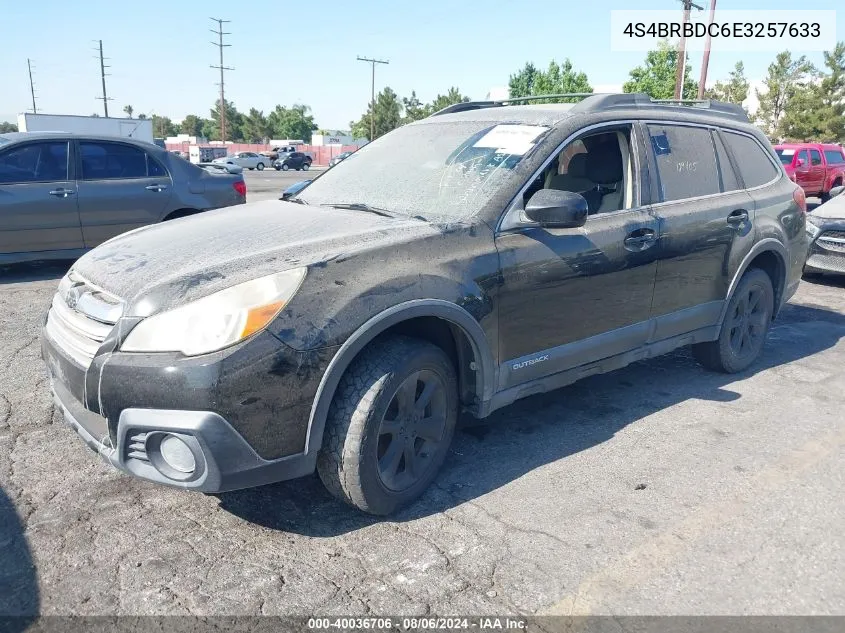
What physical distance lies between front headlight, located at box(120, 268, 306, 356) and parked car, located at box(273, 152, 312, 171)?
53.1 m

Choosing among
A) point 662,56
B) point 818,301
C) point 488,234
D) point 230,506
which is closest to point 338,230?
point 488,234

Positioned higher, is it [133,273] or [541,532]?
[133,273]

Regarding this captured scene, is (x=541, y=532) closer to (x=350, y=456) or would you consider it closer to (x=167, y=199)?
(x=350, y=456)

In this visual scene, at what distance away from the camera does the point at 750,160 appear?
16.1 ft

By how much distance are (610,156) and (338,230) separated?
1859 millimetres

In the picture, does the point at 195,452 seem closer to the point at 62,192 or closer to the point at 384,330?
the point at 384,330

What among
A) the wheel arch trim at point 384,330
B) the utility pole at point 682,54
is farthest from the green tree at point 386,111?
the wheel arch trim at point 384,330

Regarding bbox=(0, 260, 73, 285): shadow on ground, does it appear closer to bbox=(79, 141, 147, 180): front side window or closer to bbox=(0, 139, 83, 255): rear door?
bbox=(0, 139, 83, 255): rear door

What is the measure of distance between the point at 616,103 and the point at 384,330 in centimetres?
213

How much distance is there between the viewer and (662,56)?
120 ft

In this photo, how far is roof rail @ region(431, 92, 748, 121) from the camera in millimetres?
3920

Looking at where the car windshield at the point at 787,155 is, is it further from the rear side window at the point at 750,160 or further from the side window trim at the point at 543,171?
the side window trim at the point at 543,171

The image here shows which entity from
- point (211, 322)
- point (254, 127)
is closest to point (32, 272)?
point (211, 322)

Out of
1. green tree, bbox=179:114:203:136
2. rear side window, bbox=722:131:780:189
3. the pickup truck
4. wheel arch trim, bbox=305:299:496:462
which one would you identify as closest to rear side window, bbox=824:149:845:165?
the pickup truck
